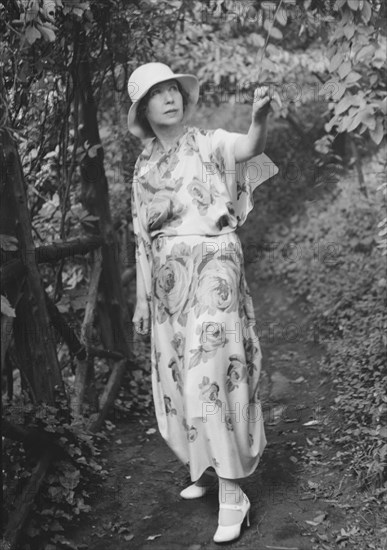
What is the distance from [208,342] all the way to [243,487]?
0.90 meters

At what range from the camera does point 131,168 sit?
6043mm

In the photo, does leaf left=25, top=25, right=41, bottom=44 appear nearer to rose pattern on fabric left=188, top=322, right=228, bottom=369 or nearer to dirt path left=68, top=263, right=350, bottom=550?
rose pattern on fabric left=188, top=322, right=228, bottom=369

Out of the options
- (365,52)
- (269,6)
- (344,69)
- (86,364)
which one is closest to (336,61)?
(344,69)

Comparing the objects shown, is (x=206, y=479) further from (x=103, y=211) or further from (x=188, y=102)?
(x=103, y=211)

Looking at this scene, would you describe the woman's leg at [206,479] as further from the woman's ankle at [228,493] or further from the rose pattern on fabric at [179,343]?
the rose pattern on fabric at [179,343]

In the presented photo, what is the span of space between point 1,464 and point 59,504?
1.39 ft

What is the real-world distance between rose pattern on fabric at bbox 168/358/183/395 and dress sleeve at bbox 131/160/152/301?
0.36m

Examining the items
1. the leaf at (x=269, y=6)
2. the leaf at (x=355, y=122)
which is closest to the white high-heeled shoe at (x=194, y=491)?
the leaf at (x=355, y=122)

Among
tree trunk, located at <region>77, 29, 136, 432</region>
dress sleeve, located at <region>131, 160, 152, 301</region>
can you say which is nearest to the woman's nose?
dress sleeve, located at <region>131, 160, 152, 301</region>

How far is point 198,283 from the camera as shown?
325 centimetres

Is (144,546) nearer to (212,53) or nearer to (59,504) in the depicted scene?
(59,504)

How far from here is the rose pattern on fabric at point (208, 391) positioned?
122 inches

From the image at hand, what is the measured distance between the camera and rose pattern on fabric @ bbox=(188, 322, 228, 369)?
123 inches

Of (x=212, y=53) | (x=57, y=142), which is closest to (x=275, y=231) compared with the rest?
(x=212, y=53)
